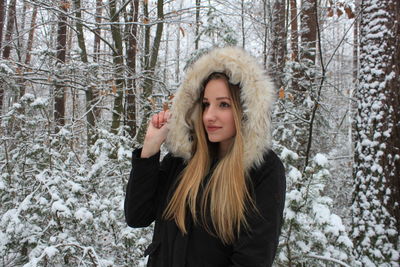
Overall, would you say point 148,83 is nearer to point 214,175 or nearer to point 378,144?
point 378,144

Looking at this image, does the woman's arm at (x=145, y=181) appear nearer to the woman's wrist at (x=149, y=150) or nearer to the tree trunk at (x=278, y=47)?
the woman's wrist at (x=149, y=150)

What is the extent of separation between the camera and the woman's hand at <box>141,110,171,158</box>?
186cm

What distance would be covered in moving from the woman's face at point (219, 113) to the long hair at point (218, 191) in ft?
0.09

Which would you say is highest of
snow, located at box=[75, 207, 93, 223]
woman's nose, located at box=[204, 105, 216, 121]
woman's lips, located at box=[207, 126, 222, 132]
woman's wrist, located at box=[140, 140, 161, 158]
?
woman's nose, located at box=[204, 105, 216, 121]

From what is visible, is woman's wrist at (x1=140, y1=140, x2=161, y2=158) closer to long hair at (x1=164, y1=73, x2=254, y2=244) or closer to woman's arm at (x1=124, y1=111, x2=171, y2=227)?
woman's arm at (x1=124, y1=111, x2=171, y2=227)

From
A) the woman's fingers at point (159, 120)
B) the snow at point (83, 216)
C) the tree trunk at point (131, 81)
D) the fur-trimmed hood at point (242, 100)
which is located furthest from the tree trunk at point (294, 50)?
the woman's fingers at point (159, 120)

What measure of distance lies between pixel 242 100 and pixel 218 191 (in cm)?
51

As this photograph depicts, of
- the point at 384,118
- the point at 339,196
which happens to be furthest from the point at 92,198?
the point at 339,196

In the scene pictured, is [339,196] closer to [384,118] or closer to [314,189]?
[384,118]

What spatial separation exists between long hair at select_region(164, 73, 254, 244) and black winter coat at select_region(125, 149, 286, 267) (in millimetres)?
48

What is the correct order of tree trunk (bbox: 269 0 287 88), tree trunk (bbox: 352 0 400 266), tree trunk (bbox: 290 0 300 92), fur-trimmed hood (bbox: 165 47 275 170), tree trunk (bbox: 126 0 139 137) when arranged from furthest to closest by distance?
tree trunk (bbox: 126 0 139 137)
tree trunk (bbox: 269 0 287 88)
tree trunk (bbox: 290 0 300 92)
tree trunk (bbox: 352 0 400 266)
fur-trimmed hood (bbox: 165 47 275 170)

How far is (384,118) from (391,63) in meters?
0.68

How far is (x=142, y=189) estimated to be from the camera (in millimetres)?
1835

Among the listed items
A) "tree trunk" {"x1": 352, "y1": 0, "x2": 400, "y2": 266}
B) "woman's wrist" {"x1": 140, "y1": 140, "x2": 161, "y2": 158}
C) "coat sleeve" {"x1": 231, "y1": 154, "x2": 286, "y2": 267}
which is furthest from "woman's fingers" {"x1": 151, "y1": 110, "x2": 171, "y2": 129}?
"tree trunk" {"x1": 352, "y1": 0, "x2": 400, "y2": 266}
